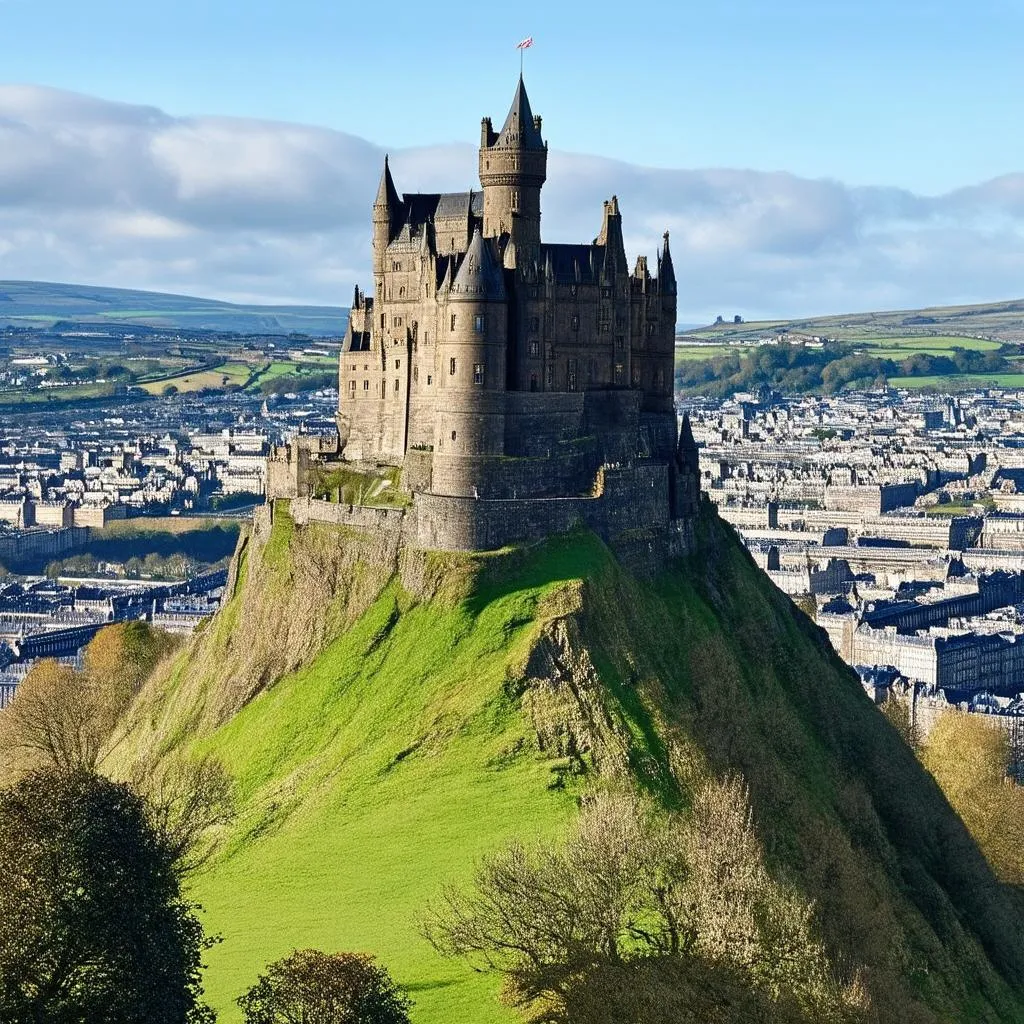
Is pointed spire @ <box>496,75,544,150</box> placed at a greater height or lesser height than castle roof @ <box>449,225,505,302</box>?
greater

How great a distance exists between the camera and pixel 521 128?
137m

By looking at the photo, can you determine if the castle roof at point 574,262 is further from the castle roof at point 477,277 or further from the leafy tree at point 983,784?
the leafy tree at point 983,784

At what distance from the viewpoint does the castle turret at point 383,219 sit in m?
147

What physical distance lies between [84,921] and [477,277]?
213ft

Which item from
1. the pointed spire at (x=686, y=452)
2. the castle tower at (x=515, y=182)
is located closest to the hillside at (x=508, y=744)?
the pointed spire at (x=686, y=452)

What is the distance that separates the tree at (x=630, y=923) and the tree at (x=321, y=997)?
7067 mm

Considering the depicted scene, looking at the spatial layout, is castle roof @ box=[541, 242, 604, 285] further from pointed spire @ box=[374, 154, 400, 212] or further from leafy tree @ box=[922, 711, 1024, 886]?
leafy tree @ box=[922, 711, 1024, 886]

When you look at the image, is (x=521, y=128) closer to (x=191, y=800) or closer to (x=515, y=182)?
(x=515, y=182)

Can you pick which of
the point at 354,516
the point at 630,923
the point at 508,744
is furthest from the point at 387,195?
the point at 630,923

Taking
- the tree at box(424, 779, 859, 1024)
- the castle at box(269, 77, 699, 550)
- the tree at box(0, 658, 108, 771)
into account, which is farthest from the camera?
the tree at box(0, 658, 108, 771)

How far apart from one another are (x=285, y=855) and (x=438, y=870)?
998 cm

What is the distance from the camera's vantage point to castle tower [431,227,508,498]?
13175 cm

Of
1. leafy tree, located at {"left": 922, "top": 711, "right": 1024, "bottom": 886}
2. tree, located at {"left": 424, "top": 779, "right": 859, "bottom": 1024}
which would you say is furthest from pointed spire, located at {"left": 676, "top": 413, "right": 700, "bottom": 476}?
tree, located at {"left": 424, "top": 779, "right": 859, "bottom": 1024}

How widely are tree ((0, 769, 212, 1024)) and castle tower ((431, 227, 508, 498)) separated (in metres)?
55.9
